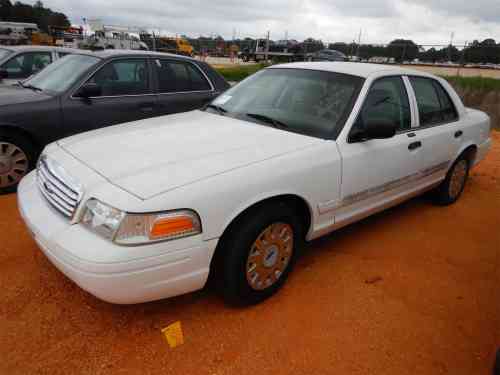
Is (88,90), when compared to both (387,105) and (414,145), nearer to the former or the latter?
(387,105)

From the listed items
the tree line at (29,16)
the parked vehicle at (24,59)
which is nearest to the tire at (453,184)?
the parked vehicle at (24,59)

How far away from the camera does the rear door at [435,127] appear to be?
3900 millimetres

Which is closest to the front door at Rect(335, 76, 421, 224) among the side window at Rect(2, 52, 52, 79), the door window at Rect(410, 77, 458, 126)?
the door window at Rect(410, 77, 458, 126)

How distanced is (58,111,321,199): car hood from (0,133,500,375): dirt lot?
93 cm

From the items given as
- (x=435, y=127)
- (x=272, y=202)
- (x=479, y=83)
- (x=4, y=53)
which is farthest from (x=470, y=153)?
(x=479, y=83)

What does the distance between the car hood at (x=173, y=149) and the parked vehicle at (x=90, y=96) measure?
1683mm

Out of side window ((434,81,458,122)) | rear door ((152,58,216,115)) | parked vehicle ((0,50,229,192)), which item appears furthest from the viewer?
rear door ((152,58,216,115))

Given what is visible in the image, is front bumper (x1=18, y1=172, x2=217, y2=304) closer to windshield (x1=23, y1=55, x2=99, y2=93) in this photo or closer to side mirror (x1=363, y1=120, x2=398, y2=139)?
side mirror (x1=363, y1=120, x2=398, y2=139)

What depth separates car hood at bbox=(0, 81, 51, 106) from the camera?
4.46 m

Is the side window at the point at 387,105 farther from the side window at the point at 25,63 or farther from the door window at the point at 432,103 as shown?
the side window at the point at 25,63

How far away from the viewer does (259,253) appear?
2.65 m

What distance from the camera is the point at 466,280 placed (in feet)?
10.9

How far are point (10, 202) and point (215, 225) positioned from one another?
3022 mm

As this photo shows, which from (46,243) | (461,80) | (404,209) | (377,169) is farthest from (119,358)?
(461,80)
